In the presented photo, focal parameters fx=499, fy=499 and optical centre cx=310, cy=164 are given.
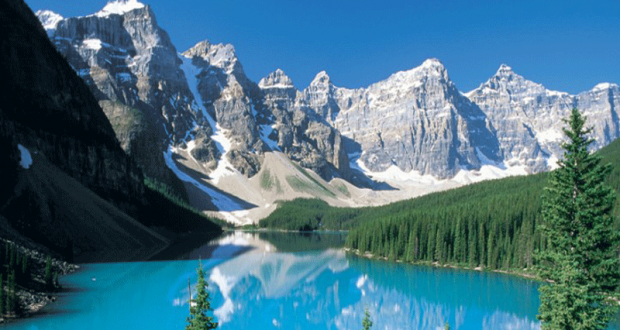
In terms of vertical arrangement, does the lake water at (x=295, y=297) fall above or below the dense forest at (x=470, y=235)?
below

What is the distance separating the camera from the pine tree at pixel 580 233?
62.2ft

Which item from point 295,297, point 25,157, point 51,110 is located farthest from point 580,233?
point 51,110

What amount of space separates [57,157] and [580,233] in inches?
4181

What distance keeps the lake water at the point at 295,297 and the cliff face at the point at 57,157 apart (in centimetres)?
1245

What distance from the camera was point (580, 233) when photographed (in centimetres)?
1970

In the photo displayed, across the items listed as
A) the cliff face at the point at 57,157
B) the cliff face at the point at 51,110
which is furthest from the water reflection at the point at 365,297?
the cliff face at the point at 51,110

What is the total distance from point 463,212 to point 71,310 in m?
71.1

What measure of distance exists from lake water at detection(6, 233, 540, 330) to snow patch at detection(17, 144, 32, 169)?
2246 centimetres

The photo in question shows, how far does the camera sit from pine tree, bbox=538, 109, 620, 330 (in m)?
19.0

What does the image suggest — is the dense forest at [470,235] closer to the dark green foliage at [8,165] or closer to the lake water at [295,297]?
the lake water at [295,297]

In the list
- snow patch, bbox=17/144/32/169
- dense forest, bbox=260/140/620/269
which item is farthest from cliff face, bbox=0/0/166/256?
dense forest, bbox=260/140/620/269

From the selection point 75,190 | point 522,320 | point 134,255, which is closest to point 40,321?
point 522,320

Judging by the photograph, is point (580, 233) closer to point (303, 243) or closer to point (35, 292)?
point (35, 292)

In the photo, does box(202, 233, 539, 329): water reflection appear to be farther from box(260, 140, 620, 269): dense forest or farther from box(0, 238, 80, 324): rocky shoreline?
box(0, 238, 80, 324): rocky shoreline
